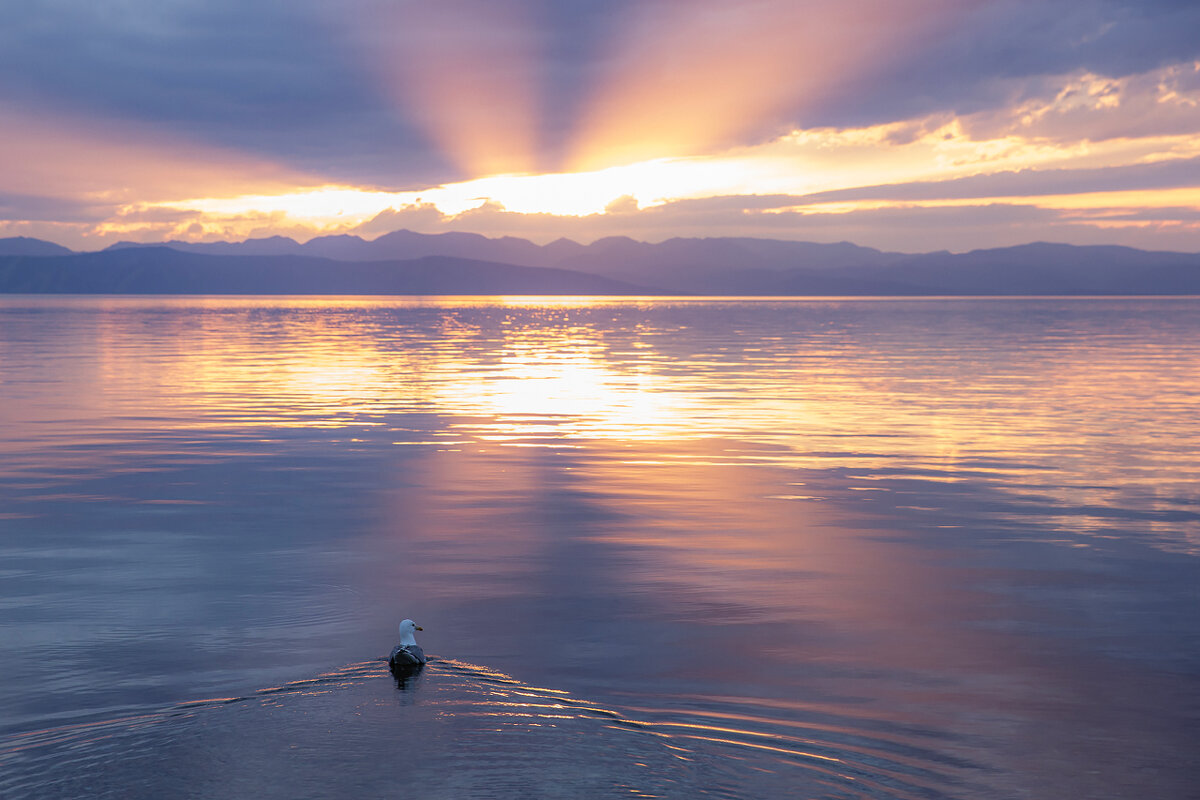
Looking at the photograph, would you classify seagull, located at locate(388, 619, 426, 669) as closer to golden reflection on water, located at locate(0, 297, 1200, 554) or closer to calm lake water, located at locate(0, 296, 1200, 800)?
calm lake water, located at locate(0, 296, 1200, 800)

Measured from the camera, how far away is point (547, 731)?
34.2 ft

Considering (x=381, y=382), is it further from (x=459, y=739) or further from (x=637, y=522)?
(x=459, y=739)

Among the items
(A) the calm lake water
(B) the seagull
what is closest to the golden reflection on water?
(A) the calm lake water

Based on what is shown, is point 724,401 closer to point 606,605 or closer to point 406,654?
point 606,605

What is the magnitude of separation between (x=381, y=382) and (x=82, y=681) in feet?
128

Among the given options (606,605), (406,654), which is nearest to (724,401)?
(606,605)

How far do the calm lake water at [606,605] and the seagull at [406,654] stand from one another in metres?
0.21

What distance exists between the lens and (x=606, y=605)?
49.3 ft

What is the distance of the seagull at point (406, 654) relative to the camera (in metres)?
12.0

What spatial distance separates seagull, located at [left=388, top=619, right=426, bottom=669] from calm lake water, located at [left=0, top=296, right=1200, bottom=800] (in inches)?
8.4

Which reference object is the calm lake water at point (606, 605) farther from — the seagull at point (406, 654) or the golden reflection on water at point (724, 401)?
the golden reflection on water at point (724, 401)

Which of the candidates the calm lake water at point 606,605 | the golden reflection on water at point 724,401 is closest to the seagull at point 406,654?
the calm lake water at point 606,605

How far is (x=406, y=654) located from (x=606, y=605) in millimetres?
3820

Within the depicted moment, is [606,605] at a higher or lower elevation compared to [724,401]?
higher
